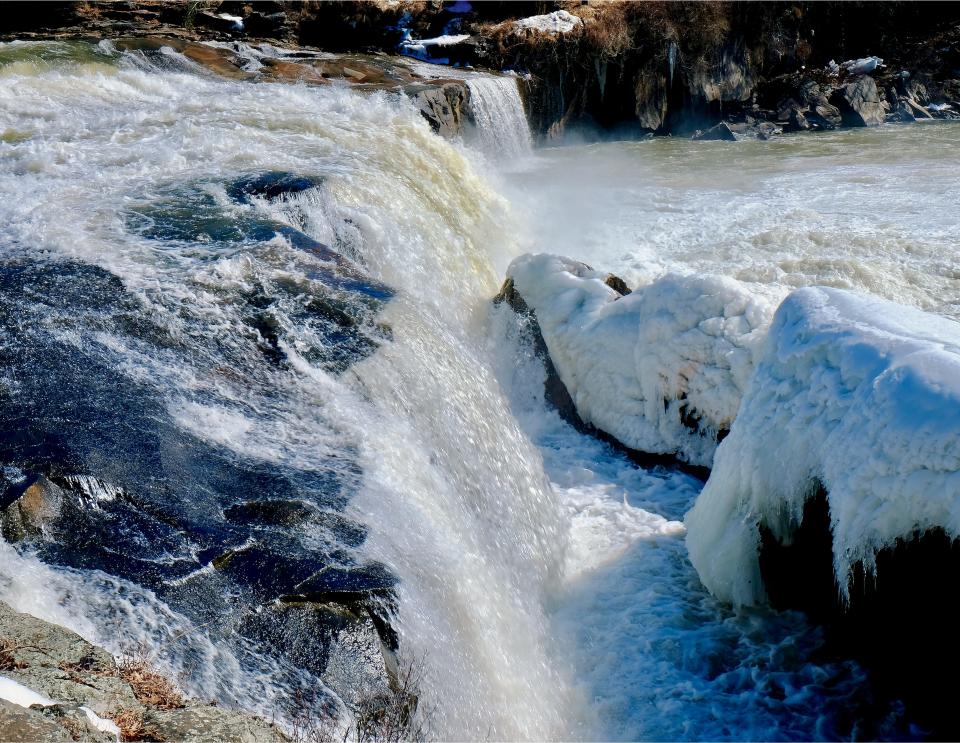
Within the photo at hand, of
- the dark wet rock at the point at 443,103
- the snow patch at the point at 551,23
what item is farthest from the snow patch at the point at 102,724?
the snow patch at the point at 551,23

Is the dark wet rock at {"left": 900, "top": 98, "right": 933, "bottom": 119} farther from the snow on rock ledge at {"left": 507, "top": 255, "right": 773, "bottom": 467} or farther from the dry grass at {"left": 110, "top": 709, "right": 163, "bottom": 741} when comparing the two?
the dry grass at {"left": 110, "top": 709, "right": 163, "bottom": 741}

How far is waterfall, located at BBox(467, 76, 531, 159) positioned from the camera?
1667 centimetres

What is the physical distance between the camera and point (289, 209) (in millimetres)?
7941

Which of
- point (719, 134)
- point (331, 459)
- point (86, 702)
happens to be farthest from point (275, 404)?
point (719, 134)

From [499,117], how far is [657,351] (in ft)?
37.6

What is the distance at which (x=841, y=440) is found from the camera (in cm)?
421

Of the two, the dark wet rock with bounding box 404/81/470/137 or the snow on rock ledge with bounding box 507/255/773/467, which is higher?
the dark wet rock with bounding box 404/81/470/137

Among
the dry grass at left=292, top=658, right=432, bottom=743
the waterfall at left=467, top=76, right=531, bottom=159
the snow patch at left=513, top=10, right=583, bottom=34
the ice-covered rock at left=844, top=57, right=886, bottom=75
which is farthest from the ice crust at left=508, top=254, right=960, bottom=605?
the ice-covered rock at left=844, top=57, right=886, bottom=75

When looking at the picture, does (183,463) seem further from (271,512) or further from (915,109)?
(915,109)

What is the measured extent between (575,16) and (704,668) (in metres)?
19.1

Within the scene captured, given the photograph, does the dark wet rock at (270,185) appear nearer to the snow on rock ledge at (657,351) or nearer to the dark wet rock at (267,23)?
the snow on rock ledge at (657,351)

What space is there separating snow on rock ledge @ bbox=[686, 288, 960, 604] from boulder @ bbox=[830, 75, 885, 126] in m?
17.2

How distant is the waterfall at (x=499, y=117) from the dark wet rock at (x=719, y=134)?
420 centimetres

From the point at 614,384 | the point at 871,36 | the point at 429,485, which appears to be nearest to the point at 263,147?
the point at 614,384
